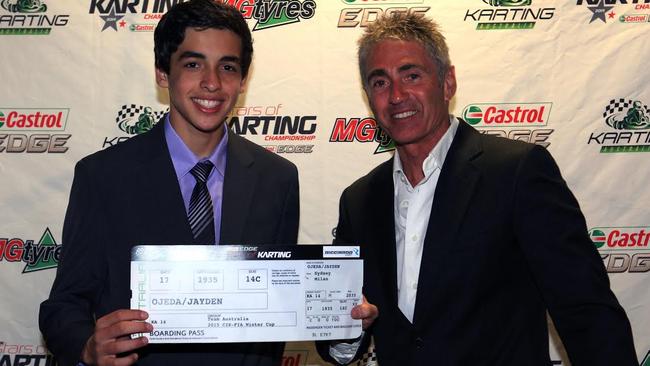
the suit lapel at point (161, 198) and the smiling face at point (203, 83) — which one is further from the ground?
the smiling face at point (203, 83)

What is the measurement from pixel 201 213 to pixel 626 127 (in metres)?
2.58

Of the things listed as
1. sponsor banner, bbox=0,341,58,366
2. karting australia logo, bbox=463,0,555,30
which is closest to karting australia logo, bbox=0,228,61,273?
sponsor banner, bbox=0,341,58,366

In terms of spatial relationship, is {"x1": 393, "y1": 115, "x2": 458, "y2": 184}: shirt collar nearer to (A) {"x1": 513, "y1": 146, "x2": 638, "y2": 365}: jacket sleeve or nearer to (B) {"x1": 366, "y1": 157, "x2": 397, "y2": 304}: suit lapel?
(B) {"x1": 366, "y1": 157, "x2": 397, "y2": 304}: suit lapel

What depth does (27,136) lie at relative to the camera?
3840 mm

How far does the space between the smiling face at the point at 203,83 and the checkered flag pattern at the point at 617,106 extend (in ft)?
7.55

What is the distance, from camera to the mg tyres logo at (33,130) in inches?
151

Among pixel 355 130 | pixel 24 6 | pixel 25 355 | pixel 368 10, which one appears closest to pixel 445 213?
pixel 355 130

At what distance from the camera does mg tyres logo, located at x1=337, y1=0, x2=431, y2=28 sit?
12.5ft

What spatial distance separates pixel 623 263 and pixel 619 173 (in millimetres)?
476

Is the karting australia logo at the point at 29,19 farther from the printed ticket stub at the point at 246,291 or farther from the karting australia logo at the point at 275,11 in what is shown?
the printed ticket stub at the point at 246,291

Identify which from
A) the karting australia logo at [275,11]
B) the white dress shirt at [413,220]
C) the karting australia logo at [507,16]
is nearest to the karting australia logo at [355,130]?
the karting australia logo at [275,11]

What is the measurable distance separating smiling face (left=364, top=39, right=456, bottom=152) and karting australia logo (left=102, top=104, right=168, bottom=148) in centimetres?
171

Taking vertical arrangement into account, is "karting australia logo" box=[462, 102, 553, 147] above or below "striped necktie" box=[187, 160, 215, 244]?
above

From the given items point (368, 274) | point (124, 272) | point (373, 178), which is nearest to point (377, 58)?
point (373, 178)
